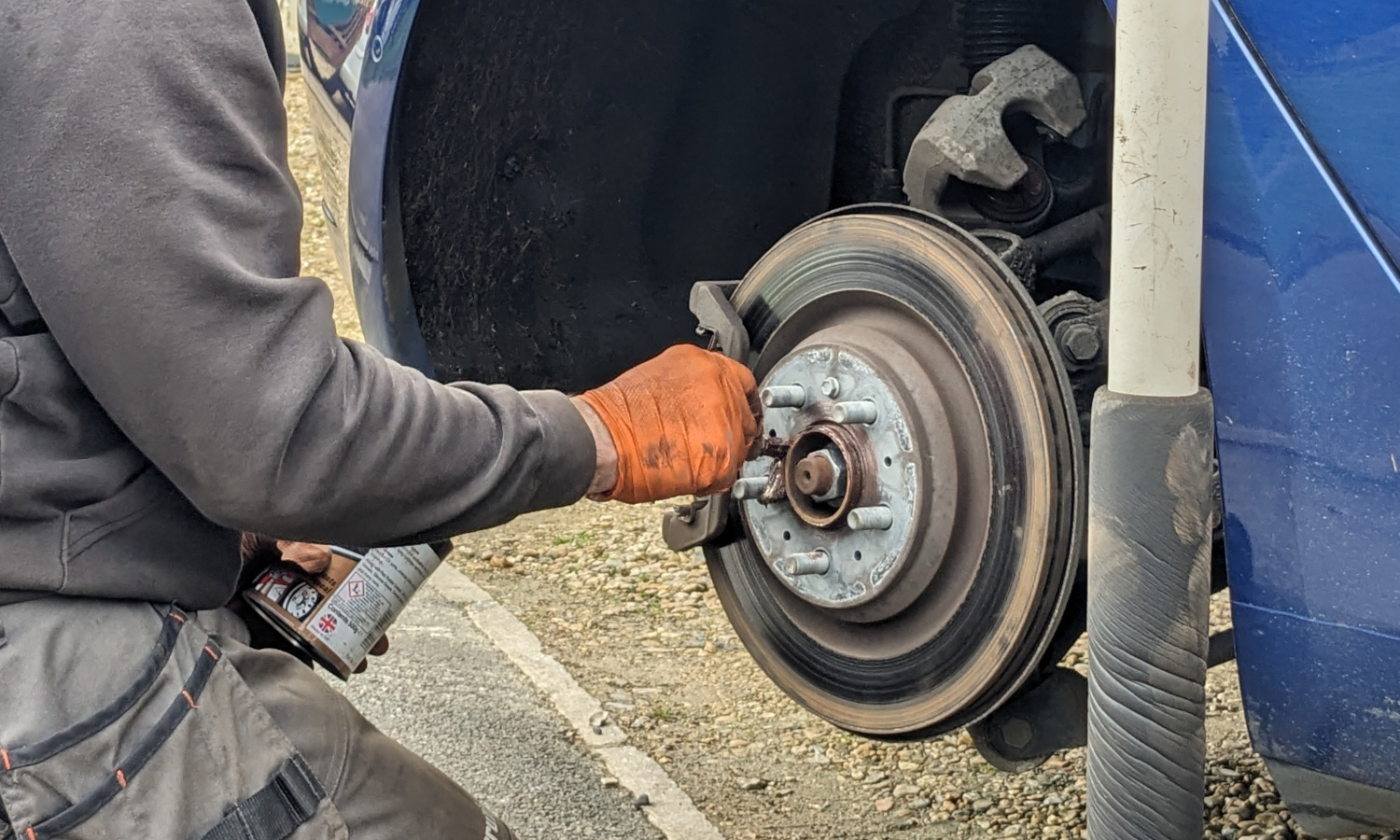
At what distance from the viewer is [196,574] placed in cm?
140

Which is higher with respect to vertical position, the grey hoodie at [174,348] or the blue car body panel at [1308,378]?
the blue car body panel at [1308,378]

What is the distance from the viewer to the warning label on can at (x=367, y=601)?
177cm

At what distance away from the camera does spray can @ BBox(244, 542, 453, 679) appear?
174 centimetres

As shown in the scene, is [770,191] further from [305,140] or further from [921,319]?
[305,140]

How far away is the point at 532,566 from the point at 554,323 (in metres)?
1.38

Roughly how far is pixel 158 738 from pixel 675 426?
0.61 metres

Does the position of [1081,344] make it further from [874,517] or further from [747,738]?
[747,738]

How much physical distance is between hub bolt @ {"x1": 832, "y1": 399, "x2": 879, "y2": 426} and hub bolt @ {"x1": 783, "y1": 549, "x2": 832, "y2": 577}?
6.4 inches

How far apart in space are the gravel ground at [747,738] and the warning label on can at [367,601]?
0.67 meters

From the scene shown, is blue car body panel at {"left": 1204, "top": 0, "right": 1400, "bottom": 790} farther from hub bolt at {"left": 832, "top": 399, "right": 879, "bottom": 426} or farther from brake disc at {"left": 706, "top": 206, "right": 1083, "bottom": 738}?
hub bolt at {"left": 832, "top": 399, "right": 879, "bottom": 426}

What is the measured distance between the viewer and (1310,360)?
1186 mm

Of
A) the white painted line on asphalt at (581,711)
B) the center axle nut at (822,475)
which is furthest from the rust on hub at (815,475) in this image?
the white painted line on asphalt at (581,711)

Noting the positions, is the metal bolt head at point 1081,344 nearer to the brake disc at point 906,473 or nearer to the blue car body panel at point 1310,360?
the brake disc at point 906,473

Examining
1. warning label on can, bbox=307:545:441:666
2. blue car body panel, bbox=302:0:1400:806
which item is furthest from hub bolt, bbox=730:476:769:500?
blue car body panel, bbox=302:0:1400:806
